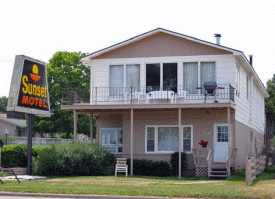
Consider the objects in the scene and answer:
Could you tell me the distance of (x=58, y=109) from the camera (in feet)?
174

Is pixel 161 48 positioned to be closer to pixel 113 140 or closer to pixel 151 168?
pixel 113 140

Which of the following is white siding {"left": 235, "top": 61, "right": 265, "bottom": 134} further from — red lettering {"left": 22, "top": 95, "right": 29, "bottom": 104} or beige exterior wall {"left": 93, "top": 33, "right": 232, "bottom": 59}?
red lettering {"left": 22, "top": 95, "right": 29, "bottom": 104}

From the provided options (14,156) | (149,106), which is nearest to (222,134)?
(149,106)

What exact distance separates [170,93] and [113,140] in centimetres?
485

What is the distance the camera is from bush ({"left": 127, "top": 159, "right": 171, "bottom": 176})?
2586 centimetres

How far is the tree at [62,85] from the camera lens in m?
53.2

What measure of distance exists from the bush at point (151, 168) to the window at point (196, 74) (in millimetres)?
4137

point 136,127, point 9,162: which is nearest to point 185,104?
point 136,127

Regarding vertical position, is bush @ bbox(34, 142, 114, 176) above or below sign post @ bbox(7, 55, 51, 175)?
below

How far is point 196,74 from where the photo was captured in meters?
26.9

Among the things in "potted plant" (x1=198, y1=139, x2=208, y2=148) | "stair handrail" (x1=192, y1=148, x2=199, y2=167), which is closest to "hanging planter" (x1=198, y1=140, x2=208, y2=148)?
Answer: "potted plant" (x1=198, y1=139, x2=208, y2=148)

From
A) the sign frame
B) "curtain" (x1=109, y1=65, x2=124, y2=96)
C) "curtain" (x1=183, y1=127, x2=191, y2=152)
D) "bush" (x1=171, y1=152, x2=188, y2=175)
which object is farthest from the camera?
"curtain" (x1=109, y1=65, x2=124, y2=96)

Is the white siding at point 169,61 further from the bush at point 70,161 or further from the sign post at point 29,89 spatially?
the bush at point 70,161

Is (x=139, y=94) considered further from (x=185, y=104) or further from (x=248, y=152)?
(x=248, y=152)
